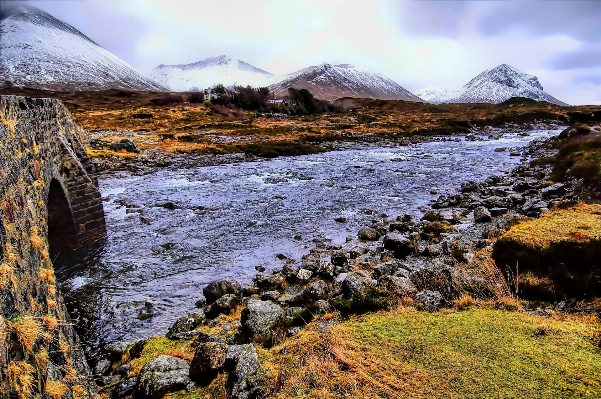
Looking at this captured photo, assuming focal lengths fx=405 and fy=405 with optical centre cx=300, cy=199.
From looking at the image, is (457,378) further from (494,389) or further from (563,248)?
(563,248)

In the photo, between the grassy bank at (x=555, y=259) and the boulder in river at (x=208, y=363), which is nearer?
the boulder in river at (x=208, y=363)

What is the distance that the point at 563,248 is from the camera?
909 cm

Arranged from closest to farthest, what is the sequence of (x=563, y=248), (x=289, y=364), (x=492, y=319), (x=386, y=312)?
(x=289, y=364) < (x=492, y=319) < (x=386, y=312) < (x=563, y=248)

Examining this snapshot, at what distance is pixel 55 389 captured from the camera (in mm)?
5348

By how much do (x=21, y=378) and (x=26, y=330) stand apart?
64 centimetres

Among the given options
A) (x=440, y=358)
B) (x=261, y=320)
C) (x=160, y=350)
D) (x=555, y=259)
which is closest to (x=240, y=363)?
(x=261, y=320)

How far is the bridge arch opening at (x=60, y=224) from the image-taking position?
1557 cm

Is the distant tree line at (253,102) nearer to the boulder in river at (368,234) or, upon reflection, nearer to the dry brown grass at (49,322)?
the boulder in river at (368,234)

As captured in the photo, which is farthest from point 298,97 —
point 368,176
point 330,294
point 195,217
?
point 330,294

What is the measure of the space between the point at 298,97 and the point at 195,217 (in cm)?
9532

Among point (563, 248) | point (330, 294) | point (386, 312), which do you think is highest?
point (563, 248)

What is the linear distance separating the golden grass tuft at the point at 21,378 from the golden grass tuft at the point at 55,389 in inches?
19.4

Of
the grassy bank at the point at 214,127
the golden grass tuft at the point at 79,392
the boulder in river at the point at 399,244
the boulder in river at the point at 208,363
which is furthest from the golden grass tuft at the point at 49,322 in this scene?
the grassy bank at the point at 214,127

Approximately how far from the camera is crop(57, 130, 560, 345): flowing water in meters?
13.2
